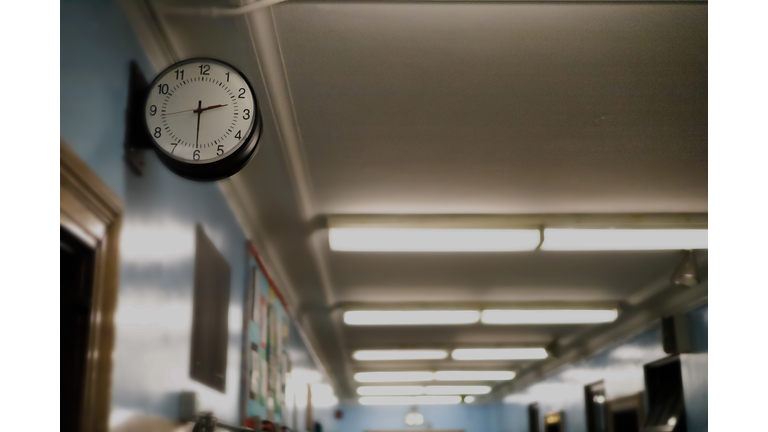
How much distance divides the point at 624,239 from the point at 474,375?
8.56 m

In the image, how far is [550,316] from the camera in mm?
7984

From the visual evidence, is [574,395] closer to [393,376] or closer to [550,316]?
[550,316]

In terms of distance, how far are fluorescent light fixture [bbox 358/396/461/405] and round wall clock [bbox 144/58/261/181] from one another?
47.4ft

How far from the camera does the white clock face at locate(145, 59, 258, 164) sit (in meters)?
2.46

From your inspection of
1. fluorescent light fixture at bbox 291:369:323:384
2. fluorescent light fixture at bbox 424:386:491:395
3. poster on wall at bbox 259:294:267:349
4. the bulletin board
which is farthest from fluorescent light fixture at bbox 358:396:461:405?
poster on wall at bbox 259:294:267:349

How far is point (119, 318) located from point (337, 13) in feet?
4.60

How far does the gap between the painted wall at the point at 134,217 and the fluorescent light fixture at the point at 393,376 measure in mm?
9346

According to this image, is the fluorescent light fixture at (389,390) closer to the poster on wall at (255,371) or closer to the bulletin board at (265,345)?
the bulletin board at (265,345)

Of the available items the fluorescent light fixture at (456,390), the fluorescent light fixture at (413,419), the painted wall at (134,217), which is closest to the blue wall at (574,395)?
the fluorescent light fixture at (456,390)

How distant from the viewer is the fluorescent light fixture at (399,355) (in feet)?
34.9

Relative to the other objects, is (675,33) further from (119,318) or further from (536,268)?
(536,268)

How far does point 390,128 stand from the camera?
3676mm

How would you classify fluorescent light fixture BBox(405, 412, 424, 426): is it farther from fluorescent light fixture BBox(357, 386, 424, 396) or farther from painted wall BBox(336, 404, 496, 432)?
fluorescent light fixture BBox(357, 386, 424, 396)

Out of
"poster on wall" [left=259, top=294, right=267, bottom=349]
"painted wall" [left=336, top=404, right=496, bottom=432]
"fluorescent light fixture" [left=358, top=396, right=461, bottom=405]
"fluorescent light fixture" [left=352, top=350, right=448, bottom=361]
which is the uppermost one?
"poster on wall" [left=259, top=294, right=267, bottom=349]
